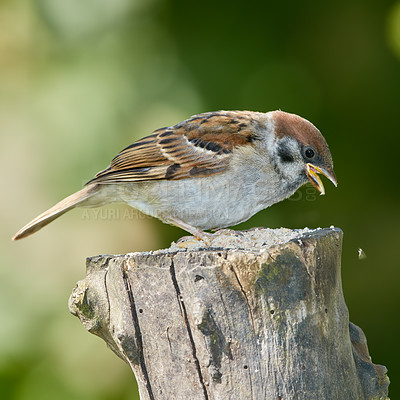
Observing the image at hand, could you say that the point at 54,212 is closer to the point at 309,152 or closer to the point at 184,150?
the point at 184,150

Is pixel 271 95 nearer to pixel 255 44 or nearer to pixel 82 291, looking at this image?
pixel 255 44

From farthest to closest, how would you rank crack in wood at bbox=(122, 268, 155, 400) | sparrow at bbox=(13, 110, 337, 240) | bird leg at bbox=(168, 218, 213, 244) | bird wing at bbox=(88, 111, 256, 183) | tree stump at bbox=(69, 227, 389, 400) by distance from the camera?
bird wing at bbox=(88, 111, 256, 183), sparrow at bbox=(13, 110, 337, 240), bird leg at bbox=(168, 218, 213, 244), crack in wood at bbox=(122, 268, 155, 400), tree stump at bbox=(69, 227, 389, 400)

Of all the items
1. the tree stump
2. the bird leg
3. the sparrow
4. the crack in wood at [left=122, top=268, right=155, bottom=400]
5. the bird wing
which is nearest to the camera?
the tree stump

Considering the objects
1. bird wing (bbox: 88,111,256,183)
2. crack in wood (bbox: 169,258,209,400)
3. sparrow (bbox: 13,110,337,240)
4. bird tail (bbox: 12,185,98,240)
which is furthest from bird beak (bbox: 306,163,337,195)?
crack in wood (bbox: 169,258,209,400)

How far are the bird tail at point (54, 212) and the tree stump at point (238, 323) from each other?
147cm

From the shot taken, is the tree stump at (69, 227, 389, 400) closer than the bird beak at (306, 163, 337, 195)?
Yes

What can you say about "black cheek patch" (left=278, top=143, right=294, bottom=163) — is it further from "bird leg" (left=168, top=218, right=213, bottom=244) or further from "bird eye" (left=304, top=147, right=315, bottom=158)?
"bird leg" (left=168, top=218, right=213, bottom=244)

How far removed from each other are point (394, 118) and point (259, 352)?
99.1 inches

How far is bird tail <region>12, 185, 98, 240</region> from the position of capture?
400cm

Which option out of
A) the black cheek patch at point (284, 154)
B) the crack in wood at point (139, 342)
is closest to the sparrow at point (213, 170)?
the black cheek patch at point (284, 154)

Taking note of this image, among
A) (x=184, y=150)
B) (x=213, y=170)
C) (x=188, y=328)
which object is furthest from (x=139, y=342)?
(x=184, y=150)

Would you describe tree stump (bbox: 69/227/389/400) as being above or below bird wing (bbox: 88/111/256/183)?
below

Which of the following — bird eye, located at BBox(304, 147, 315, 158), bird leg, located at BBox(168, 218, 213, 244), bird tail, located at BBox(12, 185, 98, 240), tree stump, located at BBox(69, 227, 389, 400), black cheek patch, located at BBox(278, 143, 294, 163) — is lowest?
tree stump, located at BBox(69, 227, 389, 400)

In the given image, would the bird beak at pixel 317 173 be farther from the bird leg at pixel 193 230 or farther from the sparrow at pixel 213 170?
the bird leg at pixel 193 230
